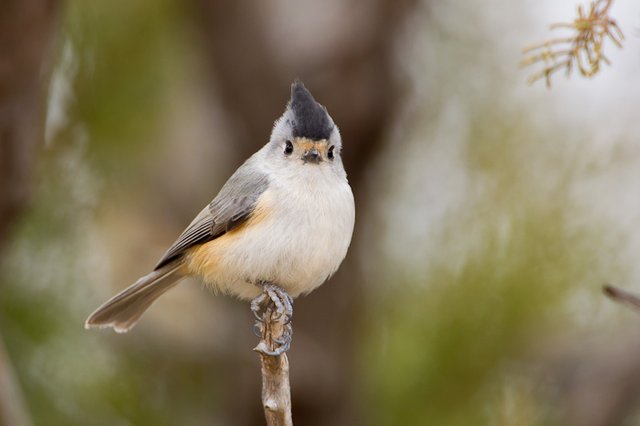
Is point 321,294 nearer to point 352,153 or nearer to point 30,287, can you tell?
point 352,153

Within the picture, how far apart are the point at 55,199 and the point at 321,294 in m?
1.16

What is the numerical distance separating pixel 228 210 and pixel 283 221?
22 cm

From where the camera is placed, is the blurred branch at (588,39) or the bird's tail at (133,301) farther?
the bird's tail at (133,301)

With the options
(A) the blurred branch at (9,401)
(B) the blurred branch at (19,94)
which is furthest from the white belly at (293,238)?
(A) the blurred branch at (9,401)

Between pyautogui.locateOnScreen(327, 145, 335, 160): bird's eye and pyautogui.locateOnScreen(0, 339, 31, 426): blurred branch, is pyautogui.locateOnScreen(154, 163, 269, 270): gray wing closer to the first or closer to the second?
pyautogui.locateOnScreen(327, 145, 335, 160): bird's eye

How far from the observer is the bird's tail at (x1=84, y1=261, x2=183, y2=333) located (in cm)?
298

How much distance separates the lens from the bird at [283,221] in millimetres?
2488

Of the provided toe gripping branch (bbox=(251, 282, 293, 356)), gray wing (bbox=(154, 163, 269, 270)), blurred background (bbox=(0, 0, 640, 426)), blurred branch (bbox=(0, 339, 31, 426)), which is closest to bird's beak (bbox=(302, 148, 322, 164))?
gray wing (bbox=(154, 163, 269, 270))

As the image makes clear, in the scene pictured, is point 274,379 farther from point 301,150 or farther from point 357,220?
point 357,220

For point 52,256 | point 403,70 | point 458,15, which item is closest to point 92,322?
point 52,256

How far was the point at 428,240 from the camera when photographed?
3.65m

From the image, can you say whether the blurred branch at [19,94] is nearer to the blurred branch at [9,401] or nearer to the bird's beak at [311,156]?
the blurred branch at [9,401]

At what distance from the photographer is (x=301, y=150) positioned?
8.75ft

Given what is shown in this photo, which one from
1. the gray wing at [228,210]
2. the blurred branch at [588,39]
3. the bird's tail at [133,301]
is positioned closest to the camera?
the blurred branch at [588,39]
